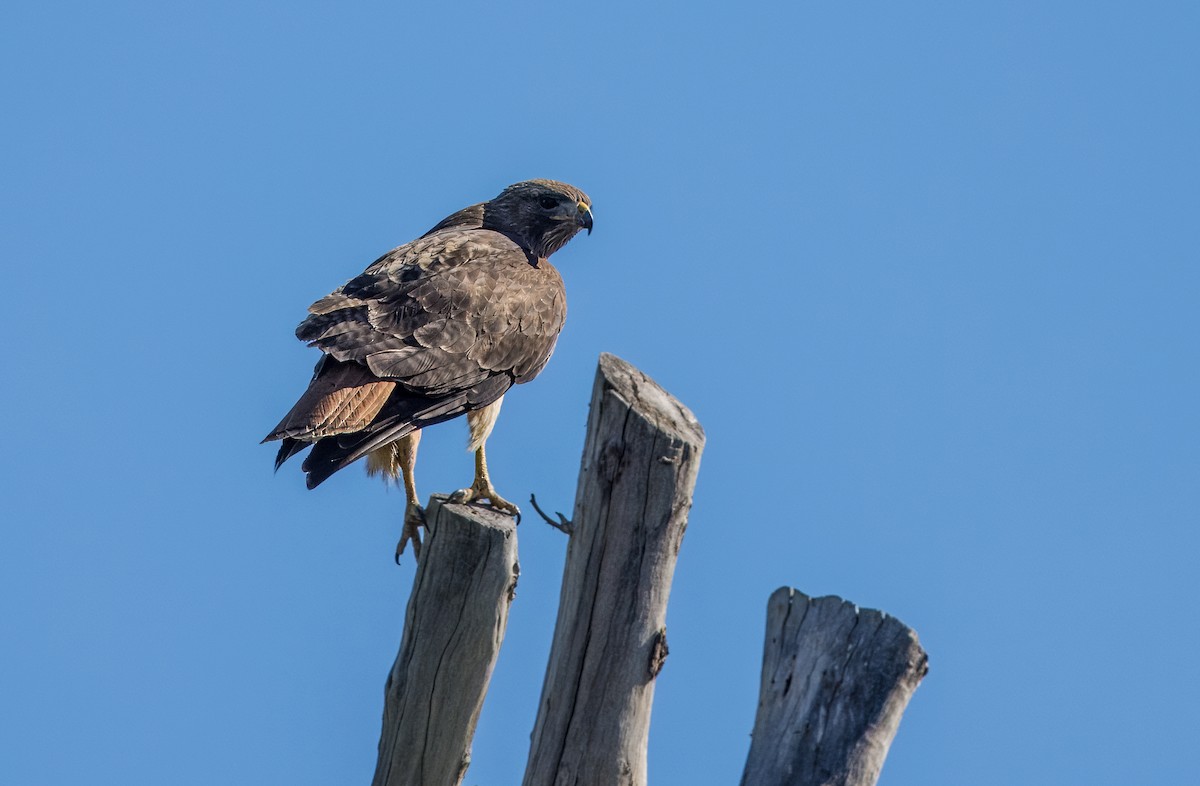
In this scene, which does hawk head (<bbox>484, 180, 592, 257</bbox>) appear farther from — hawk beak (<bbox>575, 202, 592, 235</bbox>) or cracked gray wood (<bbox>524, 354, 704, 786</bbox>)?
cracked gray wood (<bbox>524, 354, 704, 786</bbox>)

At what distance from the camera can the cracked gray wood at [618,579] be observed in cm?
450

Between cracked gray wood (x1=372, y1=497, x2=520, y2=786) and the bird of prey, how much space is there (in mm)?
700

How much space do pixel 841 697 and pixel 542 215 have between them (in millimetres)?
4885

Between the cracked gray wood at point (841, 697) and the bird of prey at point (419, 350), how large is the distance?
2065 millimetres

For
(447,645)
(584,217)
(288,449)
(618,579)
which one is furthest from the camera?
(584,217)

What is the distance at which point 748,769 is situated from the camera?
13.8ft

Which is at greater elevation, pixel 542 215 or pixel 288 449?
pixel 542 215

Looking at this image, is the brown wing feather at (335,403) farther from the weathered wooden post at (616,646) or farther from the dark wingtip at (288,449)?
the weathered wooden post at (616,646)

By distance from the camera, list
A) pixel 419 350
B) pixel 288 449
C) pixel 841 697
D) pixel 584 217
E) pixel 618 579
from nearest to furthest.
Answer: pixel 841 697 < pixel 618 579 < pixel 288 449 < pixel 419 350 < pixel 584 217

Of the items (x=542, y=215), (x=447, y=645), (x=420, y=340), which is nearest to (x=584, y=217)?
(x=542, y=215)

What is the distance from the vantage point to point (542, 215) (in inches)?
330

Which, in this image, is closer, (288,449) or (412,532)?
(288,449)

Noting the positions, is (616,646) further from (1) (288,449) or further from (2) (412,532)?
(2) (412,532)

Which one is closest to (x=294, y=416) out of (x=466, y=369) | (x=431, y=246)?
(x=466, y=369)
